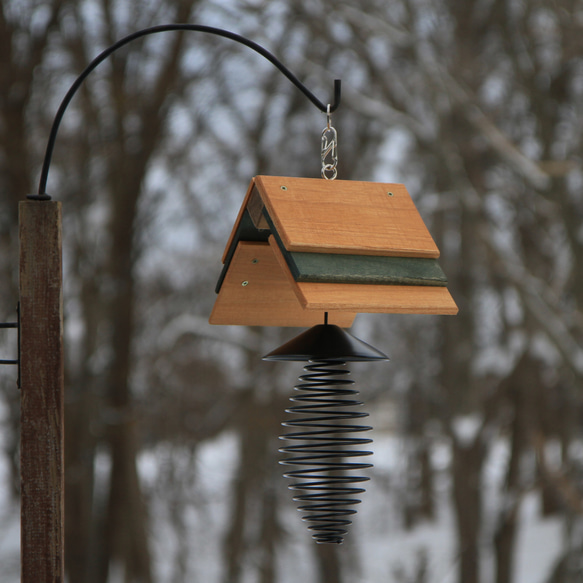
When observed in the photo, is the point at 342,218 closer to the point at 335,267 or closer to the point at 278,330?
the point at 335,267

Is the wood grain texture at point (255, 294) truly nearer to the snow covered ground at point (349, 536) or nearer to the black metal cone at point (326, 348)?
the black metal cone at point (326, 348)

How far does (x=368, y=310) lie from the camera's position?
4.68 ft

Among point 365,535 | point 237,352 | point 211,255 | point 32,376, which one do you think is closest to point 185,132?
point 211,255

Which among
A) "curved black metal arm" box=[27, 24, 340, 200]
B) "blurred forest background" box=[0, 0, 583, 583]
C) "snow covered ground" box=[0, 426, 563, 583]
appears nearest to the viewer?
"curved black metal arm" box=[27, 24, 340, 200]

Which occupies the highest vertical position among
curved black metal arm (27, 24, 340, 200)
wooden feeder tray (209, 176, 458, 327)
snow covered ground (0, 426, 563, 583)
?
curved black metal arm (27, 24, 340, 200)

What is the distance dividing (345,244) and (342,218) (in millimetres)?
83

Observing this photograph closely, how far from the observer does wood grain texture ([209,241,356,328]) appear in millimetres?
1816

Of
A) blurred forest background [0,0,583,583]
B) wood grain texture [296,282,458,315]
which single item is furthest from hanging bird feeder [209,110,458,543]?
blurred forest background [0,0,583,583]

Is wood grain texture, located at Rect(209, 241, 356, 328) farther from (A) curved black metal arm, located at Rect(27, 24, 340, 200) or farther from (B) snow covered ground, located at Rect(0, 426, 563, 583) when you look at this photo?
(B) snow covered ground, located at Rect(0, 426, 563, 583)

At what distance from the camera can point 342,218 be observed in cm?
158

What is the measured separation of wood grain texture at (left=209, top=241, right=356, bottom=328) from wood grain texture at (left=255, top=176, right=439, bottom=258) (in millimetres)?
240

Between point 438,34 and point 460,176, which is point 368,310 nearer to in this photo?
point 460,176

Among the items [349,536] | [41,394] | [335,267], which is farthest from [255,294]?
[349,536]

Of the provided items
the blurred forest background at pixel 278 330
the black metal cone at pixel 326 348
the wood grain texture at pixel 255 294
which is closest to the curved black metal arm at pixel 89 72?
the wood grain texture at pixel 255 294
